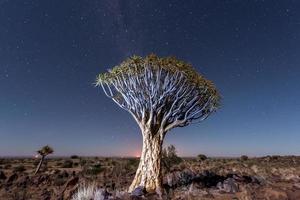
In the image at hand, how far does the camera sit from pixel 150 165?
37.9 ft

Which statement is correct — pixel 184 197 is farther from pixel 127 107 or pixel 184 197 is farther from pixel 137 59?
pixel 137 59

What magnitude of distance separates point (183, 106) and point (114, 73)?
129 inches

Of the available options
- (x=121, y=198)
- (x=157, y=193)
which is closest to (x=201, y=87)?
(x=157, y=193)

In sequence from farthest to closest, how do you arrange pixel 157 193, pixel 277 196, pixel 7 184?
pixel 7 184 → pixel 157 193 → pixel 277 196

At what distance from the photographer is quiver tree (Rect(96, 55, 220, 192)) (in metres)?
11.9

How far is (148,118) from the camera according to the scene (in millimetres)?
12250

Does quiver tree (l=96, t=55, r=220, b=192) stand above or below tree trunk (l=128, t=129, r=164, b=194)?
above

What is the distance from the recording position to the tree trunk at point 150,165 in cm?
1127

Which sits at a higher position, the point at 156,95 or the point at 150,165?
the point at 156,95

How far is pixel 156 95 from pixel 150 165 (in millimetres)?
2832

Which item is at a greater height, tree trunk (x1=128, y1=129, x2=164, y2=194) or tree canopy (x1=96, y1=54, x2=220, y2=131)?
tree canopy (x1=96, y1=54, x2=220, y2=131)

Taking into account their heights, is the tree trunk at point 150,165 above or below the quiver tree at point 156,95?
below

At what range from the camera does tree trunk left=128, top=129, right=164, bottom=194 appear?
11266mm

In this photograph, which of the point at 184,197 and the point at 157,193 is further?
the point at 157,193
